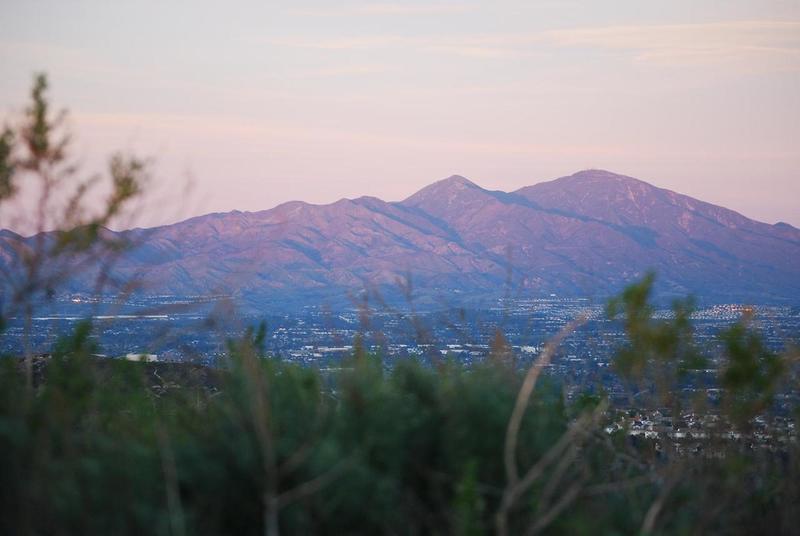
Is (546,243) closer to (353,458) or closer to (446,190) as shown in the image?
(446,190)

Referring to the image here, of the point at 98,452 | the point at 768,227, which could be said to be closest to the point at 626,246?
the point at 768,227

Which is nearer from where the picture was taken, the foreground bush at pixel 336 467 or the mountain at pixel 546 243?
the foreground bush at pixel 336 467

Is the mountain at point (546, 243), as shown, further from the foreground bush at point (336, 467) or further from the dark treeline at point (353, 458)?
the foreground bush at point (336, 467)

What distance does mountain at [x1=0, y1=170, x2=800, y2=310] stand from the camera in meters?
40.4

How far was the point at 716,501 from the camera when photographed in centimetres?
643

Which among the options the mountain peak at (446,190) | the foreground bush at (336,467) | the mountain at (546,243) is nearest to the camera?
the foreground bush at (336,467)

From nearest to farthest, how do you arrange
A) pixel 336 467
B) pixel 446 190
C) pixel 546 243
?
pixel 336 467 < pixel 546 243 < pixel 446 190

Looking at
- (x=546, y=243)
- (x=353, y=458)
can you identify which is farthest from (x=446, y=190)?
(x=353, y=458)

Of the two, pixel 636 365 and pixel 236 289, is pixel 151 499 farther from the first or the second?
pixel 636 365

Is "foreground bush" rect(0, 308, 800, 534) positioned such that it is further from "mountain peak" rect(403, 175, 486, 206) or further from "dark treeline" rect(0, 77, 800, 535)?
"mountain peak" rect(403, 175, 486, 206)

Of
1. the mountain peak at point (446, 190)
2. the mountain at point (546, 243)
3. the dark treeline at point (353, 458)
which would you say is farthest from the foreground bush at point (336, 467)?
the mountain peak at point (446, 190)

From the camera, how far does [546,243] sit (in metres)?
70.7

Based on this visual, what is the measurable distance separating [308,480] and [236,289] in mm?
1944

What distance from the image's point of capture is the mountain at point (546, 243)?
40.4m
